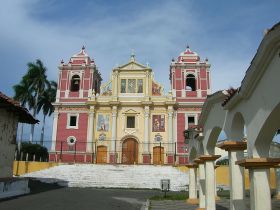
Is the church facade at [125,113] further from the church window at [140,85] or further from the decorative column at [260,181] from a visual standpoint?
the decorative column at [260,181]

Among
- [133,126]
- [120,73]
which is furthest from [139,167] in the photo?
[120,73]

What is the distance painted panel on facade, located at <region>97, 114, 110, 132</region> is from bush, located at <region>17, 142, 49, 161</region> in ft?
21.7

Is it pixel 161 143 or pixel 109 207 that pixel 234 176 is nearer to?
pixel 109 207

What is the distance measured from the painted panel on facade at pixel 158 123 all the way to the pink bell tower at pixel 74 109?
6.30 metres

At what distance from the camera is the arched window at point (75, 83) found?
35.4 metres

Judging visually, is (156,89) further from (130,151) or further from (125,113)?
(130,151)

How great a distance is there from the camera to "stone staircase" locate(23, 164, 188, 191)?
73.3 feet

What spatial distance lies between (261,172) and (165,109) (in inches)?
1093

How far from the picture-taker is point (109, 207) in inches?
467

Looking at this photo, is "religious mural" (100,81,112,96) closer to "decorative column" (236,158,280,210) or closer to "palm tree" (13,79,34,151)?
"palm tree" (13,79,34,151)

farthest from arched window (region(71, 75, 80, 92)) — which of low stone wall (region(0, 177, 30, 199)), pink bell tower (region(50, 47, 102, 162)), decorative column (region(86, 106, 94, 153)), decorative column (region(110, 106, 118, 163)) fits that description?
low stone wall (region(0, 177, 30, 199))

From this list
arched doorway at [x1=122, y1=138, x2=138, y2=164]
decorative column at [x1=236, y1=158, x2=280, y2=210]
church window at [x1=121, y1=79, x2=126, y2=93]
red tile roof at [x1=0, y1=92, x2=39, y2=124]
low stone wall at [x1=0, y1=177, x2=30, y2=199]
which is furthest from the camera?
church window at [x1=121, y1=79, x2=126, y2=93]

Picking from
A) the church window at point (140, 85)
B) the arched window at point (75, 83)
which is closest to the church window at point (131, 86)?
the church window at point (140, 85)

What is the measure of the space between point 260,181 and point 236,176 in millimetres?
1482
